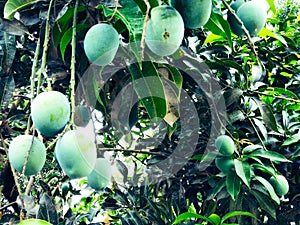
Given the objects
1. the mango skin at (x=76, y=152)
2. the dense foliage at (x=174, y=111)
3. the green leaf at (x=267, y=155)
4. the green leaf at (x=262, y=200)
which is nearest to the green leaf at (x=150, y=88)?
the dense foliage at (x=174, y=111)

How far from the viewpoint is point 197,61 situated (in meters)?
1.05

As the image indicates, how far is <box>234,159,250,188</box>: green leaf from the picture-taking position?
1106 millimetres

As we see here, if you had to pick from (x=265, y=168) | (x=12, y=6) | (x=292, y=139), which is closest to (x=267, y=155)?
(x=265, y=168)

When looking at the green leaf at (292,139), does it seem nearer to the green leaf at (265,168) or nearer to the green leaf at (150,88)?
the green leaf at (265,168)

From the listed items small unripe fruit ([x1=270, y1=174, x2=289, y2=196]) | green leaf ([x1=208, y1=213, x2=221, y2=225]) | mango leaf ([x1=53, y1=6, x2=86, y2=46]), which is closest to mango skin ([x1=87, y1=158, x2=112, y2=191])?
mango leaf ([x1=53, y1=6, x2=86, y2=46])

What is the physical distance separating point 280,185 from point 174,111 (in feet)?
1.59

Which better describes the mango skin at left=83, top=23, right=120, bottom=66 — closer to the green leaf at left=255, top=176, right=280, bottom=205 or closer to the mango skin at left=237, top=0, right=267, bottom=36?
the mango skin at left=237, top=0, right=267, bottom=36

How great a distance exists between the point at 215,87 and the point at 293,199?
473mm

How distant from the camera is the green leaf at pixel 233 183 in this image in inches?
44.9

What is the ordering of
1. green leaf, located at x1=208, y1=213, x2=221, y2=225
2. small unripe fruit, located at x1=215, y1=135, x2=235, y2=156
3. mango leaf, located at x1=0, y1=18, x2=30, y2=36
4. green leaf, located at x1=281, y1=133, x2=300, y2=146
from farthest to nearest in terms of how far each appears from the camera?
1. green leaf, located at x1=281, y1=133, x2=300, y2=146
2. small unripe fruit, located at x1=215, y1=135, x2=235, y2=156
3. green leaf, located at x1=208, y1=213, x2=221, y2=225
4. mango leaf, located at x1=0, y1=18, x2=30, y2=36

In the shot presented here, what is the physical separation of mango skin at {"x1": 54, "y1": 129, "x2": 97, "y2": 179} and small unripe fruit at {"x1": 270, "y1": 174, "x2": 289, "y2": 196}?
2.33ft

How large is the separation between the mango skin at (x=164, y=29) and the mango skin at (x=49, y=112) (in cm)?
14

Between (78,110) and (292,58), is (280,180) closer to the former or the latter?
(292,58)

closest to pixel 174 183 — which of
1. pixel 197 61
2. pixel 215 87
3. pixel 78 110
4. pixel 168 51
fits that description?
pixel 215 87
